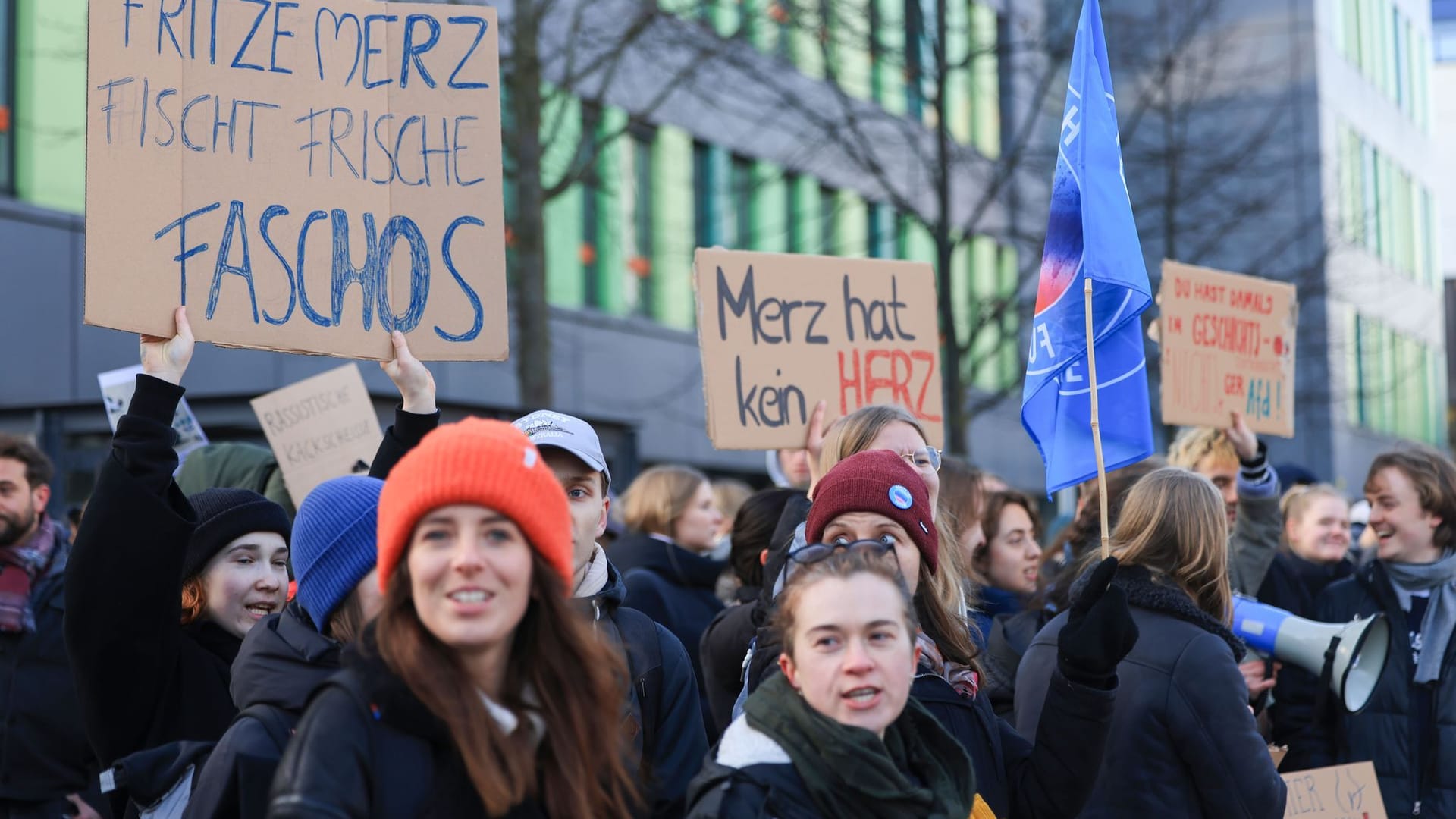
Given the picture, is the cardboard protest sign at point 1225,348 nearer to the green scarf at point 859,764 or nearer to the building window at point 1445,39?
the green scarf at point 859,764

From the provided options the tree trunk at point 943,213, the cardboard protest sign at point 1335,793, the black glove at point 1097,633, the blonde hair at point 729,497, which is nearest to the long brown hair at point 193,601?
the black glove at point 1097,633

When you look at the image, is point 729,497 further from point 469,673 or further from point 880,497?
point 469,673

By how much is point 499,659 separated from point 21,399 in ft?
38.5

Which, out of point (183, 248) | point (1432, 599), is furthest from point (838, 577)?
point (1432, 599)

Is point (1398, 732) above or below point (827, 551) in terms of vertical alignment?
below

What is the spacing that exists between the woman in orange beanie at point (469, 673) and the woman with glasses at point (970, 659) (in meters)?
0.88

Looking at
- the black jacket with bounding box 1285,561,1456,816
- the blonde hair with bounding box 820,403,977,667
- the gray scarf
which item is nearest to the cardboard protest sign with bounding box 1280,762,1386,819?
the black jacket with bounding box 1285,561,1456,816

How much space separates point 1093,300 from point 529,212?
26.2 ft

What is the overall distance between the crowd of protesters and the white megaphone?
5 centimetres

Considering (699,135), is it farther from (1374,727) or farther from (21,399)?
(1374,727)

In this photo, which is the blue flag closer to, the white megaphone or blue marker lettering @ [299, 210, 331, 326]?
the white megaphone

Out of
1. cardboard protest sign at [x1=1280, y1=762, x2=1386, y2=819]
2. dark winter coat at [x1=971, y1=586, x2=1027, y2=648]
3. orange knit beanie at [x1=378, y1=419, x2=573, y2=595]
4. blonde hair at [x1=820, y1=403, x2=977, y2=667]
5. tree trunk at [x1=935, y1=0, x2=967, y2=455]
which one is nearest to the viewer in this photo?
orange knit beanie at [x1=378, y1=419, x2=573, y2=595]

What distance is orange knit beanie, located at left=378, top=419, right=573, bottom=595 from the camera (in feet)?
8.86

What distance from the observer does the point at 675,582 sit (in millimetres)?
6621
